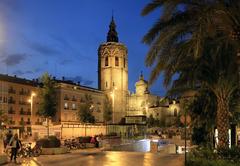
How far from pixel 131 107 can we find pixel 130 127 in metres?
68.0

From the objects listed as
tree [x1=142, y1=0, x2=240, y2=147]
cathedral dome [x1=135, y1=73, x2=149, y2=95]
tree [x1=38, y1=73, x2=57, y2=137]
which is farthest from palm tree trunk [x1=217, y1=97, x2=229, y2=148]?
cathedral dome [x1=135, y1=73, x2=149, y2=95]

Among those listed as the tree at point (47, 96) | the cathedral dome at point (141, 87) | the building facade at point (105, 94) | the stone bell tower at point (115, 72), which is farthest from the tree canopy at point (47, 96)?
the cathedral dome at point (141, 87)

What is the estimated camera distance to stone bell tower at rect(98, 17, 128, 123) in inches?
5148

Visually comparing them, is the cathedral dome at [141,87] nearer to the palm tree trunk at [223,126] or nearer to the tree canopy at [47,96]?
the tree canopy at [47,96]

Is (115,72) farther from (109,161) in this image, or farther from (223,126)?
(223,126)

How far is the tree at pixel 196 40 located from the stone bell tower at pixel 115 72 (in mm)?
110910

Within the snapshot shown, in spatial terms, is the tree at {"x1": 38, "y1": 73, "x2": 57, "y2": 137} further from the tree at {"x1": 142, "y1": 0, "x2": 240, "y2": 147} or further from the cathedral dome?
the cathedral dome

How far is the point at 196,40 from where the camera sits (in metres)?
14.0

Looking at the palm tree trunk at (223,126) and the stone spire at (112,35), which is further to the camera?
the stone spire at (112,35)

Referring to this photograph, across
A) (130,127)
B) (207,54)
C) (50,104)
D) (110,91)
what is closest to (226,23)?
(207,54)

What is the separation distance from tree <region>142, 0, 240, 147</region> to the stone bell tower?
364 ft

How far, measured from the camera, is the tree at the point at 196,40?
1409 centimetres

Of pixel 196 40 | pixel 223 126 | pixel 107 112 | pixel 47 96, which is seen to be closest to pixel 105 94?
pixel 107 112

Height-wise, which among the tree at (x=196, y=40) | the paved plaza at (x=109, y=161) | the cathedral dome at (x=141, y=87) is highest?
the cathedral dome at (x=141, y=87)
